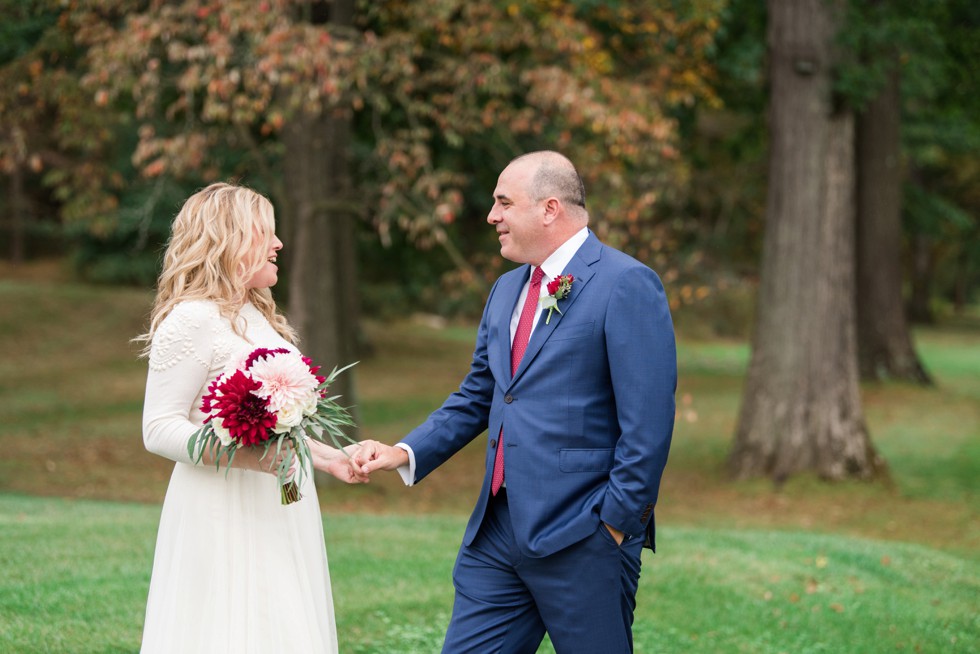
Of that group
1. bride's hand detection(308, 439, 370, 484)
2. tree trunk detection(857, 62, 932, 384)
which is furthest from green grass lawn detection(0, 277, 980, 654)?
bride's hand detection(308, 439, 370, 484)

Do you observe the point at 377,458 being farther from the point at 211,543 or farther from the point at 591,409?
the point at 591,409

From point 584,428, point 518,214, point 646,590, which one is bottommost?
point 646,590

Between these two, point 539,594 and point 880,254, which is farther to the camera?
point 880,254

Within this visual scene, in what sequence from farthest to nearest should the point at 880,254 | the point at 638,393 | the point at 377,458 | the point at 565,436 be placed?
the point at 880,254 → the point at 377,458 → the point at 565,436 → the point at 638,393

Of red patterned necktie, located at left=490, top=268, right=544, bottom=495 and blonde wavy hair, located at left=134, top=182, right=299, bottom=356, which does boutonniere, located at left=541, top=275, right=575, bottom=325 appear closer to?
red patterned necktie, located at left=490, top=268, right=544, bottom=495

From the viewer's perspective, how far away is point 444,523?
10.9 meters

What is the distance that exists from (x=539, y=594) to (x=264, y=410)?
117 centimetres

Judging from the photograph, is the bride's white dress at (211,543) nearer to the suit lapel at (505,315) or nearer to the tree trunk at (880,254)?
the suit lapel at (505,315)

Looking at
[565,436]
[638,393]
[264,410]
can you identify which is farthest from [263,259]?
[638,393]

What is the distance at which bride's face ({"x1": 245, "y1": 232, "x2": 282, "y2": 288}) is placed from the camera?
4.10m

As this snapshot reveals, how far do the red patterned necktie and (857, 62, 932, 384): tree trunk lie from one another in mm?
19821

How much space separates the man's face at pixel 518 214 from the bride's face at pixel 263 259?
0.83 m

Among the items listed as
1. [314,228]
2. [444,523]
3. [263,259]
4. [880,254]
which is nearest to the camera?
[263,259]

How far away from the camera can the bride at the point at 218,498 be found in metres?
3.87
